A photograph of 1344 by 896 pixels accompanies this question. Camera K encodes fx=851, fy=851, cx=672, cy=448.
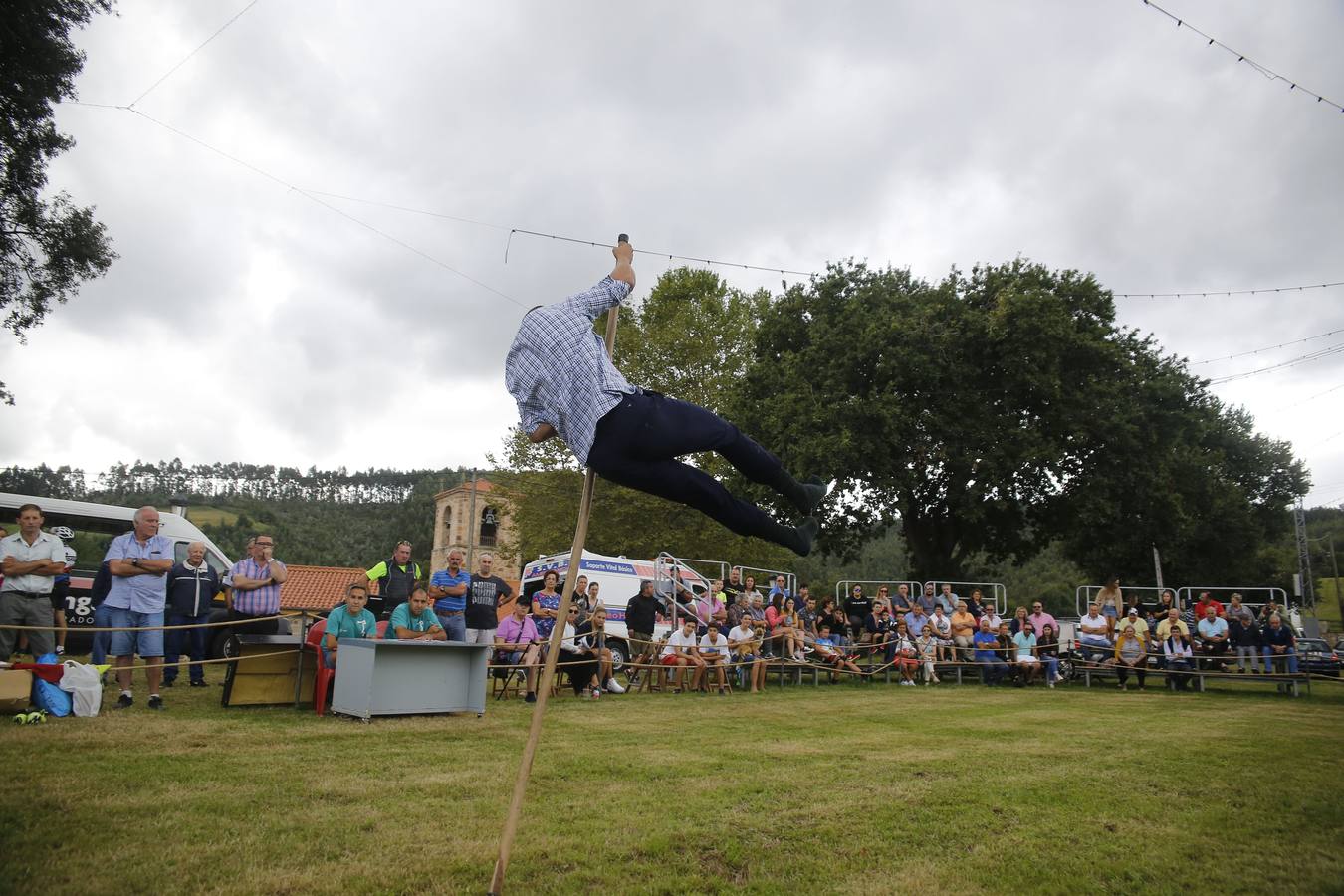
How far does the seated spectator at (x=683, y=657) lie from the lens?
11.9 meters

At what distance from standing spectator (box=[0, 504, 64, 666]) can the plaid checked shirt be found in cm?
548

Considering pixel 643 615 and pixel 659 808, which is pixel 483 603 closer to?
pixel 643 615

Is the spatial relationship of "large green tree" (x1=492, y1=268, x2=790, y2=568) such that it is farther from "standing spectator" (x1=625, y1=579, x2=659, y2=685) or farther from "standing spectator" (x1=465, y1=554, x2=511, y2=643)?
"standing spectator" (x1=465, y1=554, x2=511, y2=643)

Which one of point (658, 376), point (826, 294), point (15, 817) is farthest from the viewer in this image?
point (658, 376)

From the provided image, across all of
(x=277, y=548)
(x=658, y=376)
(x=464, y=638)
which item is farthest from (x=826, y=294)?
(x=277, y=548)

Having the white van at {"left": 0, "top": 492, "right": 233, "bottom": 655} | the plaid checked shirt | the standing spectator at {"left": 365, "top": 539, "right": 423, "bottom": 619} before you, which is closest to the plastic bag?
the standing spectator at {"left": 365, "top": 539, "right": 423, "bottom": 619}

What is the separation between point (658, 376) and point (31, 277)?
1659cm

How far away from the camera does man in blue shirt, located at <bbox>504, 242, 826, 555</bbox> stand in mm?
3707

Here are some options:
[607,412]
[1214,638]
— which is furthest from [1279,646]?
[607,412]

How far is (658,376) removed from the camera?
2694 centimetres

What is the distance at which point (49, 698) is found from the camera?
241 inches

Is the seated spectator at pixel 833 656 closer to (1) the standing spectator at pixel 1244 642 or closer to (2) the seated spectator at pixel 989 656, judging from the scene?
(2) the seated spectator at pixel 989 656

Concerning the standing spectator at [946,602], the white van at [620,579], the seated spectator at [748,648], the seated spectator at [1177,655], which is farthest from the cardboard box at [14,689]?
the seated spectator at [1177,655]

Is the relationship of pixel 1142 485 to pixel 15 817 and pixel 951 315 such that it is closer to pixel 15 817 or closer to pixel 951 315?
pixel 951 315
